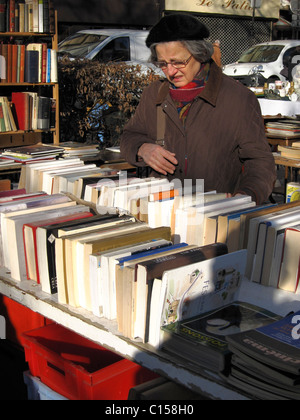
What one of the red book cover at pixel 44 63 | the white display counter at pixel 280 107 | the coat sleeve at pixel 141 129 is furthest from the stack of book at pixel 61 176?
the white display counter at pixel 280 107

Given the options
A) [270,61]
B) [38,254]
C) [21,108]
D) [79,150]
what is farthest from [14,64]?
[270,61]

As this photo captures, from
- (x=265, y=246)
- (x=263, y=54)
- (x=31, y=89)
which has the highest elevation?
(x=263, y=54)

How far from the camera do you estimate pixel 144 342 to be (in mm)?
1684

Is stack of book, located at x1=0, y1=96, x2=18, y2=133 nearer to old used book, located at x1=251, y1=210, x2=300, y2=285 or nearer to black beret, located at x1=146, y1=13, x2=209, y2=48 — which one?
black beret, located at x1=146, y1=13, x2=209, y2=48

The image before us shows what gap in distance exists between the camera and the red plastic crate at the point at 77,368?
200cm

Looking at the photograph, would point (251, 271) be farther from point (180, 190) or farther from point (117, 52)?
point (117, 52)

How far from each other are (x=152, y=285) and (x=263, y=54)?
43.8 feet

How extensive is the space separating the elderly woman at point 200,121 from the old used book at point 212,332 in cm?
93

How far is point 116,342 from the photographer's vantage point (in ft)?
5.65

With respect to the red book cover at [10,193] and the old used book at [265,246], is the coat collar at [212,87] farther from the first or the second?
the red book cover at [10,193]

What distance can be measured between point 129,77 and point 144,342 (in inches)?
254

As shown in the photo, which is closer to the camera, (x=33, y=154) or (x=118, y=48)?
(x=33, y=154)

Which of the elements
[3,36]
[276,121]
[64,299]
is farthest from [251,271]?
[3,36]

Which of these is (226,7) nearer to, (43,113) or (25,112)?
(43,113)
